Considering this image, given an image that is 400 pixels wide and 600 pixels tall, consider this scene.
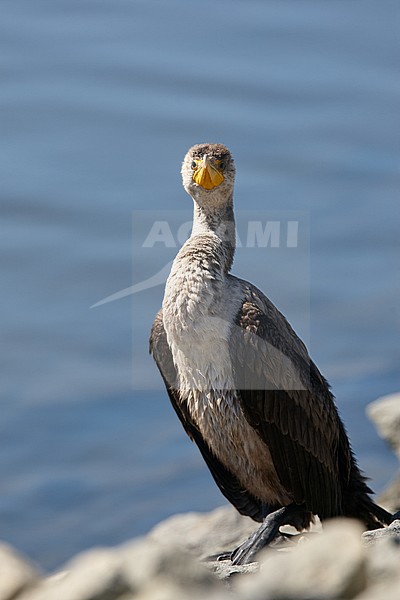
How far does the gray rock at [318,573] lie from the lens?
10.1 feet

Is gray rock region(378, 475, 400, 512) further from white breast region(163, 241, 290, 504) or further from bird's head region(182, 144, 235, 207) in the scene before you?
bird's head region(182, 144, 235, 207)

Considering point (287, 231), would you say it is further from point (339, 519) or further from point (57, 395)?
point (339, 519)

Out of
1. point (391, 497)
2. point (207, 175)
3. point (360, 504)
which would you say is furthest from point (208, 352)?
point (391, 497)

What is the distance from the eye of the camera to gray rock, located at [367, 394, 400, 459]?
35.0ft

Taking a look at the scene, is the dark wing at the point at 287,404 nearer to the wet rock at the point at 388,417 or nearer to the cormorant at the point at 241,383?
the cormorant at the point at 241,383

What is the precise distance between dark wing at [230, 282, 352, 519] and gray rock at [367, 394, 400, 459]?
13.6ft

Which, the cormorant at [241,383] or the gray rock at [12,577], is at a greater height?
the cormorant at [241,383]

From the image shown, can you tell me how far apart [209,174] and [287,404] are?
1.20 m

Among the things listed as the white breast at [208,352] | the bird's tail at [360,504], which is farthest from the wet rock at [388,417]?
the white breast at [208,352]

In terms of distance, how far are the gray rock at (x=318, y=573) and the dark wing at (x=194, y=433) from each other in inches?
129

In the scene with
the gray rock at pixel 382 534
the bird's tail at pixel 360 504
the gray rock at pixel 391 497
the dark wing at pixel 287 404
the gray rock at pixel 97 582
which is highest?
the dark wing at pixel 287 404

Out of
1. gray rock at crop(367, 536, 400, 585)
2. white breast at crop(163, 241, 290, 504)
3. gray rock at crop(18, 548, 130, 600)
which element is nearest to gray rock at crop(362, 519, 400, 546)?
white breast at crop(163, 241, 290, 504)

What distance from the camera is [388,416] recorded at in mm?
10703

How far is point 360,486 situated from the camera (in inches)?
268
